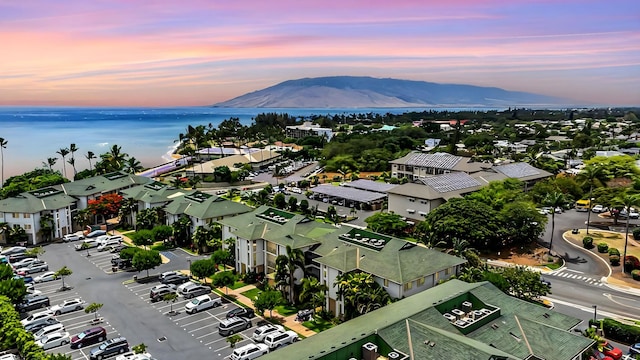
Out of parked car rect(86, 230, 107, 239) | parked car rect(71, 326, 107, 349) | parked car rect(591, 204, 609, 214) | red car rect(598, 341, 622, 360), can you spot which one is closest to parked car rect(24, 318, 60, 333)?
parked car rect(71, 326, 107, 349)

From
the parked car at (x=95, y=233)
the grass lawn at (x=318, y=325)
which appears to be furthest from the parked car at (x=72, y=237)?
the grass lawn at (x=318, y=325)

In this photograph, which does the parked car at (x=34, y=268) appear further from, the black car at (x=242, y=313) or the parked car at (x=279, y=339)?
the parked car at (x=279, y=339)

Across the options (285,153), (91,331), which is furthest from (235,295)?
(285,153)

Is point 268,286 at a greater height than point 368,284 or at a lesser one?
lesser

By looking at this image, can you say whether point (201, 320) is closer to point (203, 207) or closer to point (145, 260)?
point (145, 260)

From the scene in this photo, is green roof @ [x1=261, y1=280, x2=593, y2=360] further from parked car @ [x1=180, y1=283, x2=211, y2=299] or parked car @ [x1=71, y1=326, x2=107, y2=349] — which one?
parked car @ [x1=180, y1=283, x2=211, y2=299]

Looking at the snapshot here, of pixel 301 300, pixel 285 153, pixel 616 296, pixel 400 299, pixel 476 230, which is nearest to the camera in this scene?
pixel 400 299

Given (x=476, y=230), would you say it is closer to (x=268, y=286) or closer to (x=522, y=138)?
(x=268, y=286)

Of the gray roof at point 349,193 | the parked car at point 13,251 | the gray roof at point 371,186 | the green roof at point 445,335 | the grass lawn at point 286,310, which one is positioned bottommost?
the grass lawn at point 286,310
